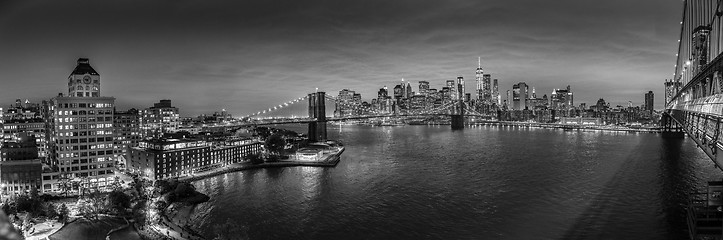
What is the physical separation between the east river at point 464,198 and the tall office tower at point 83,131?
2999 mm

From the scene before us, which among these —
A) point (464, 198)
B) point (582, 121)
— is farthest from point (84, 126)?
point (582, 121)

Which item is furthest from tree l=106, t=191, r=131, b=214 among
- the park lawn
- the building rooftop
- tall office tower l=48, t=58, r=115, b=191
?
the building rooftop

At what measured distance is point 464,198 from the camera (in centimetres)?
1170

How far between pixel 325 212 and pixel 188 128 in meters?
22.7

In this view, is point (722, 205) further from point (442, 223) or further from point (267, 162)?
point (267, 162)

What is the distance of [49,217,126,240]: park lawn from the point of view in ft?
26.3

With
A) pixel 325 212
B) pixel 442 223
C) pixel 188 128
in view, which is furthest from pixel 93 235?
pixel 188 128

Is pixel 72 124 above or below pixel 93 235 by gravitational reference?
above

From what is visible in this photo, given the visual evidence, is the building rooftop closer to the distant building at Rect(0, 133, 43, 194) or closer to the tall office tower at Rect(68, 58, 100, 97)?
the tall office tower at Rect(68, 58, 100, 97)

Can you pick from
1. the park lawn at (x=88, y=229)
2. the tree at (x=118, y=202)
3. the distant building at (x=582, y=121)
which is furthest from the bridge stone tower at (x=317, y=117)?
the distant building at (x=582, y=121)

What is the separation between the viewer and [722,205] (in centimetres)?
804

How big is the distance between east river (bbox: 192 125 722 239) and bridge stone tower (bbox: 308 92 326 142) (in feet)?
35.2

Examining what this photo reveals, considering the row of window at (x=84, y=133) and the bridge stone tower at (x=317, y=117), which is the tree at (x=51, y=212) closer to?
the row of window at (x=84, y=133)

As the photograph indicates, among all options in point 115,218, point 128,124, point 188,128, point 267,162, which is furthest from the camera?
point 188,128
